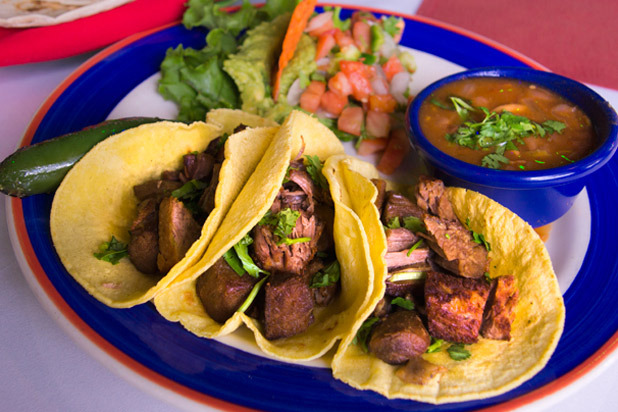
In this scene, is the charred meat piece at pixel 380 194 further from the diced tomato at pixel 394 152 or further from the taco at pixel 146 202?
the diced tomato at pixel 394 152

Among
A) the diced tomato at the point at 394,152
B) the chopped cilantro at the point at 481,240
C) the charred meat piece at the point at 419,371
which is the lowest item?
the diced tomato at the point at 394,152

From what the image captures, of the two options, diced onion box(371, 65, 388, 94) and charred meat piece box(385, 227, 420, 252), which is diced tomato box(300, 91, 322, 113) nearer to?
diced onion box(371, 65, 388, 94)

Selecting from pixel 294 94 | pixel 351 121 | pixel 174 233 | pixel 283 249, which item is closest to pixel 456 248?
pixel 283 249

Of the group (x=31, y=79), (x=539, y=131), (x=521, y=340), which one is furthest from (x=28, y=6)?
(x=521, y=340)

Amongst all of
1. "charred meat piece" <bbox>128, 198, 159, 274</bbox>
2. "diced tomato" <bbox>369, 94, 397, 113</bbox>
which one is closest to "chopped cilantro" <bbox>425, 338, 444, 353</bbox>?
"charred meat piece" <bbox>128, 198, 159, 274</bbox>

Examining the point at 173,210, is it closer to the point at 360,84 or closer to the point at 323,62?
the point at 360,84

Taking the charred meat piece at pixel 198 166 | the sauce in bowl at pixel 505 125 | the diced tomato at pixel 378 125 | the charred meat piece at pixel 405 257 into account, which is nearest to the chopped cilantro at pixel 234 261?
the charred meat piece at pixel 198 166

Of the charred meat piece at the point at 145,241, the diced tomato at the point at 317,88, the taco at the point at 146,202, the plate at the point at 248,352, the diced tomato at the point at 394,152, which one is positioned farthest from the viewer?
the diced tomato at the point at 317,88
